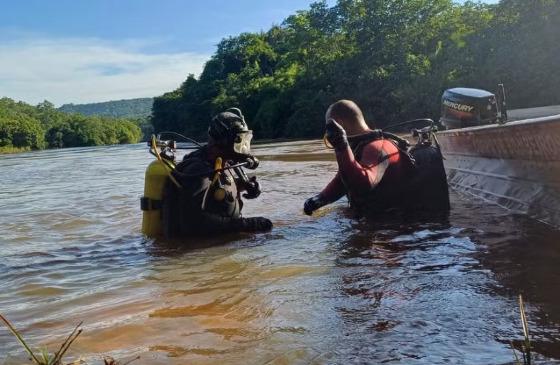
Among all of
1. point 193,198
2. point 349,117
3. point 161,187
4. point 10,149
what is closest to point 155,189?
point 161,187

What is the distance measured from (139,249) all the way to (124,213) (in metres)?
2.68

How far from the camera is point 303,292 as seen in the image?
3.11 metres

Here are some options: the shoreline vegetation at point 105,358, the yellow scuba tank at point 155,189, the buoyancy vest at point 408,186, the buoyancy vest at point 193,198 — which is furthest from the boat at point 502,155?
the yellow scuba tank at point 155,189

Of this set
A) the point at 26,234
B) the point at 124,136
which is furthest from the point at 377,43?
the point at 124,136

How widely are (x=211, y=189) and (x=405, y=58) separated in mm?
32290

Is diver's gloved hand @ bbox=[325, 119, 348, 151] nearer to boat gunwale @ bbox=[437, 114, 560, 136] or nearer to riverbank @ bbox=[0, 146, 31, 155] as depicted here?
boat gunwale @ bbox=[437, 114, 560, 136]

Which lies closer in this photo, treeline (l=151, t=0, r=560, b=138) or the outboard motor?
the outboard motor

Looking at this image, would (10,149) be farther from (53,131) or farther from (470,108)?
(470,108)

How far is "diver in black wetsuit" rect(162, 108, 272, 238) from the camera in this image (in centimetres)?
484

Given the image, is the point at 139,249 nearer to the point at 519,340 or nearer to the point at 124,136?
the point at 519,340

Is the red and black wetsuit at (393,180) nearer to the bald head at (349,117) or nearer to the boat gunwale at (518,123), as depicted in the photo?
the bald head at (349,117)

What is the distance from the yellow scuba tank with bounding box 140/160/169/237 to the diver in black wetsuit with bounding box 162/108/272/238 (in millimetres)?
78

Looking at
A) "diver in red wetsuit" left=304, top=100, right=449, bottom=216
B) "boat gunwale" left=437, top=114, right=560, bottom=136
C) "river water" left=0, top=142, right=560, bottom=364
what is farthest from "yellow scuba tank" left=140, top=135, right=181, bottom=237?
"boat gunwale" left=437, top=114, right=560, bottom=136

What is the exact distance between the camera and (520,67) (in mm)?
26375
